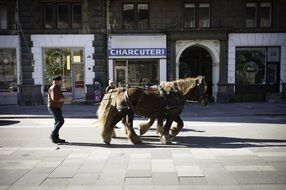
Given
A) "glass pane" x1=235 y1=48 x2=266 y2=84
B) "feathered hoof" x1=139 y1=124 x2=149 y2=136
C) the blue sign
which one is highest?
the blue sign

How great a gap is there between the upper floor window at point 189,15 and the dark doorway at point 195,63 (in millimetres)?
1998

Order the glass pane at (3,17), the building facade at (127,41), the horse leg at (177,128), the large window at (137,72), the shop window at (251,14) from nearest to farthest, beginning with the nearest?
1. the horse leg at (177,128)
2. the building facade at (127,41)
3. the glass pane at (3,17)
4. the shop window at (251,14)
5. the large window at (137,72)

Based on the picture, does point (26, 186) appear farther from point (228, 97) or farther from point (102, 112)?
point (228, 97)

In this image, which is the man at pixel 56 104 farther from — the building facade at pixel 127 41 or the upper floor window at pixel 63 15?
the upper floor window at pixel 63 15

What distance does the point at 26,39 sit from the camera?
68.9 feet

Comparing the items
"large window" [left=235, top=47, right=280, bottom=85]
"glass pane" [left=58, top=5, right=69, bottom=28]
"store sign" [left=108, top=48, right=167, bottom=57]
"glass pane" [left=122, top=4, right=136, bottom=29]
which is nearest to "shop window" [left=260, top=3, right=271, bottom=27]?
"large window" [left=235, top=47, right=280, bottom=85]

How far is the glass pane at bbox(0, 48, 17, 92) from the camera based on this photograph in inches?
838

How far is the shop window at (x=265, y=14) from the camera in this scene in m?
21.6

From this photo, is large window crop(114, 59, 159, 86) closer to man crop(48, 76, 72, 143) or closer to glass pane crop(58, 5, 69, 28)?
glass pane crop(58, 5, 69, 28)

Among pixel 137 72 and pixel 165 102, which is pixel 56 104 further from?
pixel 137 72

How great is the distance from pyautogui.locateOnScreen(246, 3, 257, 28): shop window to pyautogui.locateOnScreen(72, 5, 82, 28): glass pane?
1038 centimetres

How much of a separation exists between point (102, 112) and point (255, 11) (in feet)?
51.2

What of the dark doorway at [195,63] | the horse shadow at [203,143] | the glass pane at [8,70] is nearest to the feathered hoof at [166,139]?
the horse shadow at [203,143]

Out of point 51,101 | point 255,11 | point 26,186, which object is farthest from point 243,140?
point 255,11
